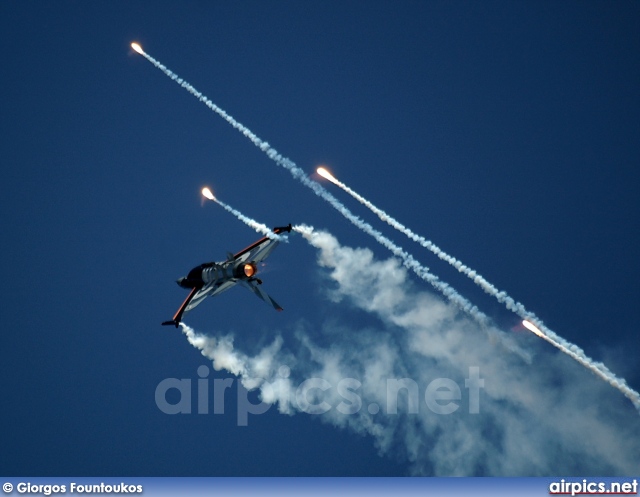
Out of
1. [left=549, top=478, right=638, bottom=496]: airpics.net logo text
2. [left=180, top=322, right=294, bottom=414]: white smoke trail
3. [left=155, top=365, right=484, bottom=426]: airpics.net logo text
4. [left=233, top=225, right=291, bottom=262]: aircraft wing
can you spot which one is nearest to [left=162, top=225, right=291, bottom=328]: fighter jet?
[left=233, top=225, right=291, bottom=262]: aircraft wing

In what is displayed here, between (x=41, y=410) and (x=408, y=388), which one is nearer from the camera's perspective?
(x=408, y=388)

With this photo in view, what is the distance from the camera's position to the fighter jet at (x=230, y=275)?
75.0m

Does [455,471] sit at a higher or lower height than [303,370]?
lower

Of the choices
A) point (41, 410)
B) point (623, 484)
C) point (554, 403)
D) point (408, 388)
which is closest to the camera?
point (623, 484)

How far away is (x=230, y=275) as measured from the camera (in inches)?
2965

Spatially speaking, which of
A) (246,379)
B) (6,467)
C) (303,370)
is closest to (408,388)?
(303,370)

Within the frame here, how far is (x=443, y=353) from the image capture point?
289 ft

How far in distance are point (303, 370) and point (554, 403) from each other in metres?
27.0

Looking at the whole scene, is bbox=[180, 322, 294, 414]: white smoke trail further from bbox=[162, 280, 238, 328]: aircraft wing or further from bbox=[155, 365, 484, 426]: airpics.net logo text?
bbox=[162, 280, 238, 328]: aircraft wing

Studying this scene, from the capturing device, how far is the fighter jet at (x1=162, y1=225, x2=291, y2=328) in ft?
246

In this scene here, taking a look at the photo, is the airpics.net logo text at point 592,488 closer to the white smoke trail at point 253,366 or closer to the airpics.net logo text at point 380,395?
the airpics.net logo text at point 380,395

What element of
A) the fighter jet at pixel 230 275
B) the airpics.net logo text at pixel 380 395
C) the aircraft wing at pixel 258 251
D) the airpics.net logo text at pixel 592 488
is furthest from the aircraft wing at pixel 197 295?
the airpics.net logo text at pixel 592 488

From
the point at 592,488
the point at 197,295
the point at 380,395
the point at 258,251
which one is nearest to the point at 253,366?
the point at 197,295

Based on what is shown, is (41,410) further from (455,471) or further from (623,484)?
(623,484)
